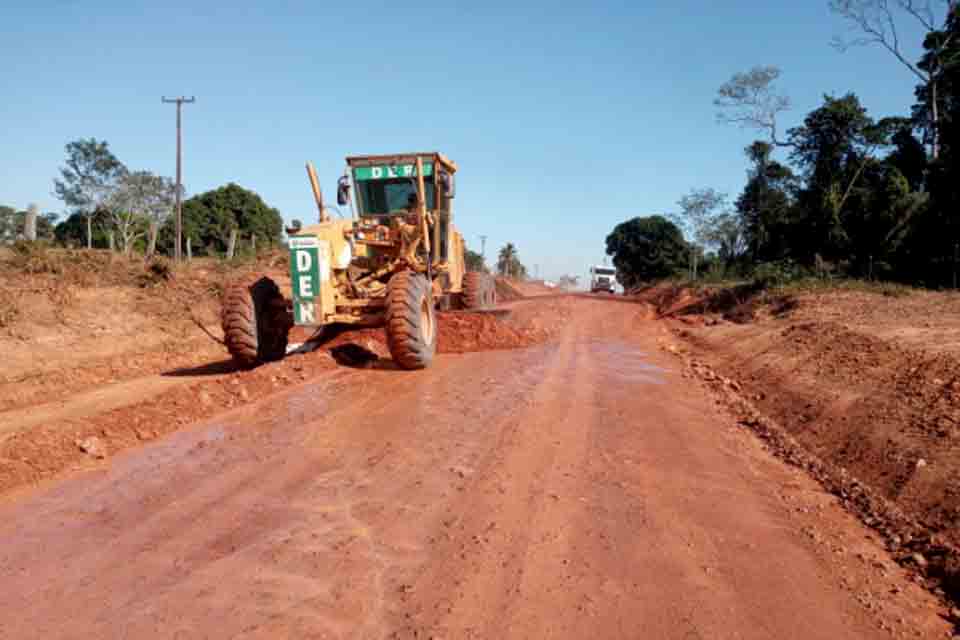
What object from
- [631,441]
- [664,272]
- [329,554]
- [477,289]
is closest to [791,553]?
[631,441]

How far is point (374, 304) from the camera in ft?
30.3

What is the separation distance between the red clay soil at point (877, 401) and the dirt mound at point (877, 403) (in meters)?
0.01

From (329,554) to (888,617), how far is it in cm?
276

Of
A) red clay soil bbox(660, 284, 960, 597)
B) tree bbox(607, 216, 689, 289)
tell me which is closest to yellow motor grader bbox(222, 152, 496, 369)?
red clay soil bbox(660, 284, 960, 597)

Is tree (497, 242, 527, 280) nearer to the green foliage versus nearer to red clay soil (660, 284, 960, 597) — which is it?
the green foliage

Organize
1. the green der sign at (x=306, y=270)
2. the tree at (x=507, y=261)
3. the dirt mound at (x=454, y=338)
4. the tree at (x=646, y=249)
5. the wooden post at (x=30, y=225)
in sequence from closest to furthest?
the green der sign at (x=306, y=270) → the dirt mound at (x=454, y=338) → the wooden post at (x=30, y=225) → the tree at (x=646, y=249) → the tree at (x=507, y=261)

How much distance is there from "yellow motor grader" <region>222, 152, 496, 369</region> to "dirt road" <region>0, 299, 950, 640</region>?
2.60m

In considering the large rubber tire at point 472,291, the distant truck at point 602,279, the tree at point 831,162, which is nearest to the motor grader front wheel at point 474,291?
the large rubber tire at point 472,291

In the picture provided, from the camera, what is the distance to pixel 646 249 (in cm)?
6756

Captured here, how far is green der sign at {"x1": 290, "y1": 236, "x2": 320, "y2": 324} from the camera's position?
865cm

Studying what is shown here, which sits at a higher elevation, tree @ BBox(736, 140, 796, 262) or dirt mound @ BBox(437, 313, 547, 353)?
tree @ BBox(736, 140, 796, 262)

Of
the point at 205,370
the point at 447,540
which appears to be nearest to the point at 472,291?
the point at 205,370

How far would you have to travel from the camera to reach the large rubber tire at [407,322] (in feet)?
27.7

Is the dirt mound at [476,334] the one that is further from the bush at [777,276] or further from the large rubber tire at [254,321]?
the bush at [777,276]
